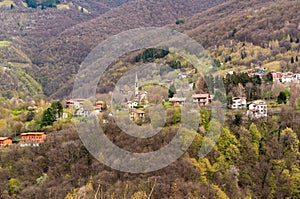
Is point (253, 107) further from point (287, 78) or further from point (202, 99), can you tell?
point (287, 78)

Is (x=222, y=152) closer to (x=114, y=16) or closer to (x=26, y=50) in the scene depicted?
(x=26, y=50)

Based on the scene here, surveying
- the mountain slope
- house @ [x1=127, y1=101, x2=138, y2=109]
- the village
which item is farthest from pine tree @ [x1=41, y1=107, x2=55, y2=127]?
the mountain slope

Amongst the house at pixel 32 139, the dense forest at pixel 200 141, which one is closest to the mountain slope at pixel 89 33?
the dense forest at pixel 200 141

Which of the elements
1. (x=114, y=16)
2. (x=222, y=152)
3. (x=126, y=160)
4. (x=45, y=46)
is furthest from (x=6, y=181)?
(x=114, y=16)

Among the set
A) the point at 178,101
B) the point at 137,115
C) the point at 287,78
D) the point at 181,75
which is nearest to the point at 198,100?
the point at 178,101

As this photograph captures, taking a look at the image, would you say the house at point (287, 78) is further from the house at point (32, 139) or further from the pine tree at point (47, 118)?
the house at point (32, 139)

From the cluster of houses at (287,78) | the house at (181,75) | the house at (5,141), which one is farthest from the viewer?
the house at (181,75)
